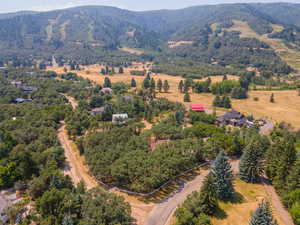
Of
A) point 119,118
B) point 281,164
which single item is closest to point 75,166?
point 119,118

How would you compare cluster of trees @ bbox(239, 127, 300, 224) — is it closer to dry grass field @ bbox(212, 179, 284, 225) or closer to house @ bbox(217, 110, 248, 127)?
dry grass field @ bbox(212, 179, 284, 225)

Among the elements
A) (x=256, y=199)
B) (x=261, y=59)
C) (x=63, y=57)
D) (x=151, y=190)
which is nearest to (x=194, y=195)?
(x=151, y=190)

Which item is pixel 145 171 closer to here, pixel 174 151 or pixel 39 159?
pixel 174 151

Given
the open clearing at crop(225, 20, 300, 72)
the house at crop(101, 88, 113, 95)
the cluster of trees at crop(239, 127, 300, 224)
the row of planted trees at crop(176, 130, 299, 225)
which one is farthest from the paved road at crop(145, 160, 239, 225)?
the open clearing at crop(225, 20, 300, 72)

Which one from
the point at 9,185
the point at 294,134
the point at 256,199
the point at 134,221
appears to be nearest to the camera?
the point at 134,221

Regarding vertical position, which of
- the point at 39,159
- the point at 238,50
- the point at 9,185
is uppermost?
the point at 238,50

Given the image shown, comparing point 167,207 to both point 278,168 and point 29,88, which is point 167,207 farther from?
point 29,88

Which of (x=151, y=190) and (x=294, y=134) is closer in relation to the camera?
(x=151, y=190)

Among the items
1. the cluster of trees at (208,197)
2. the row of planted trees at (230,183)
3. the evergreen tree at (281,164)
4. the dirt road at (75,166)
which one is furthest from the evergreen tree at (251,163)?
the dirt road at (75,166)
